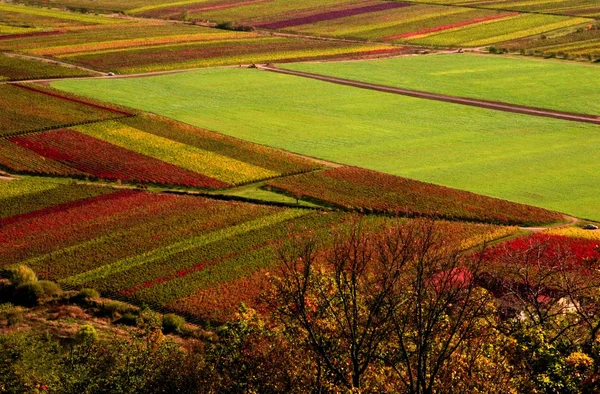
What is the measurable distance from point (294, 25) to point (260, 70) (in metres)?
55.8

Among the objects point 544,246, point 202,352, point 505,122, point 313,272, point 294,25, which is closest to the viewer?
point 313,272

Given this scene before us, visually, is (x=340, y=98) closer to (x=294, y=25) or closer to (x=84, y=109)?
(x=84, y=109)

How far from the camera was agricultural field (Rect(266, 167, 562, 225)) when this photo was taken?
75812 mm

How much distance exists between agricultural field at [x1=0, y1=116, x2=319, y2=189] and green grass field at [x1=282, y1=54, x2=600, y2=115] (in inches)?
1719

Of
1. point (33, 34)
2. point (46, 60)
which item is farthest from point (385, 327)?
point (33, 34)

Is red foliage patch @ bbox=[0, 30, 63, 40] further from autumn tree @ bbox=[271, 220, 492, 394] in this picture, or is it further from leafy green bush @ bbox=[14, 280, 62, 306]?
autumn tree @ bbox=[271, 220, 492, 394]

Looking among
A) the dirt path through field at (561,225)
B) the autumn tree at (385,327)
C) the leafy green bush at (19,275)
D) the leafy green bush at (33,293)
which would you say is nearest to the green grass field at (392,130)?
the dirt path through field at (561,225)

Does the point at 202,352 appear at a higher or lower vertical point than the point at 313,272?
lower

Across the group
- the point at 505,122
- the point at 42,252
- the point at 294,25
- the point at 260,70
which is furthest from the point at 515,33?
the point at 42,252

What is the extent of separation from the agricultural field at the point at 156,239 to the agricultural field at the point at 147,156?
509 centimetres

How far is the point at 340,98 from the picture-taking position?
124312 millimetres

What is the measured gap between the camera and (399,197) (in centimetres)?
8012

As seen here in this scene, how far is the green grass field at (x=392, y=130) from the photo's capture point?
86750 millimetres

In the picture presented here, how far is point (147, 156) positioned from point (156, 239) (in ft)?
80.0
